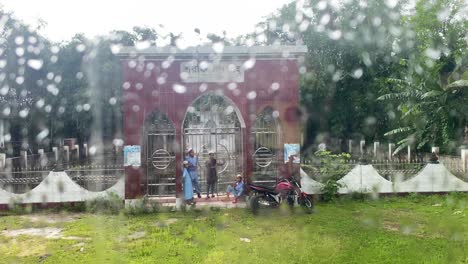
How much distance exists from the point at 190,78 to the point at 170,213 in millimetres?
3221

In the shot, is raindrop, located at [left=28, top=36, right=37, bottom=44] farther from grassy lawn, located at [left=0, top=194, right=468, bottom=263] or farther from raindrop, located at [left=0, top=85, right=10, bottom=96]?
grassy lawn, located at [left=0, top=194, right=468, bottom=263]

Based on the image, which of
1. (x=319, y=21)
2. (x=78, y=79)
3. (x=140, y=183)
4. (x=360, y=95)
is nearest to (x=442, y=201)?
(x=140, y=183)

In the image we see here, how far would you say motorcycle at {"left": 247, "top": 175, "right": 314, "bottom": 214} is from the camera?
9.63 metres

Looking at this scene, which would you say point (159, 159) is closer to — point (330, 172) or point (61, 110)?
point (330, 172)

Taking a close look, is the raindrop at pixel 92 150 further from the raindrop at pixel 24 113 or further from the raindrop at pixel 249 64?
the raindrop at pixel 249 64

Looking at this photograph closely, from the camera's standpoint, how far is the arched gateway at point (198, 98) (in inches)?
406

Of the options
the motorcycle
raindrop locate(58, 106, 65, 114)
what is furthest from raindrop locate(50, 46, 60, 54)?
the motorcycle

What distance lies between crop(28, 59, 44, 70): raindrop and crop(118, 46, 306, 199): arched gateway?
1684cm

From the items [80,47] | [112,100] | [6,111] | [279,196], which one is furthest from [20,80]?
[279,196]

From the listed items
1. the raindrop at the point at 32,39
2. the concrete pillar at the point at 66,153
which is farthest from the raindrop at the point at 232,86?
the raindrop at the point at 32,39

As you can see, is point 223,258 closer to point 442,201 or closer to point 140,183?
point 140,183

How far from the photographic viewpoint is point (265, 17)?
28594 millimetres

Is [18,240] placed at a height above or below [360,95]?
below

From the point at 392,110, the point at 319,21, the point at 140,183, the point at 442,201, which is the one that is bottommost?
the point at 442,201
